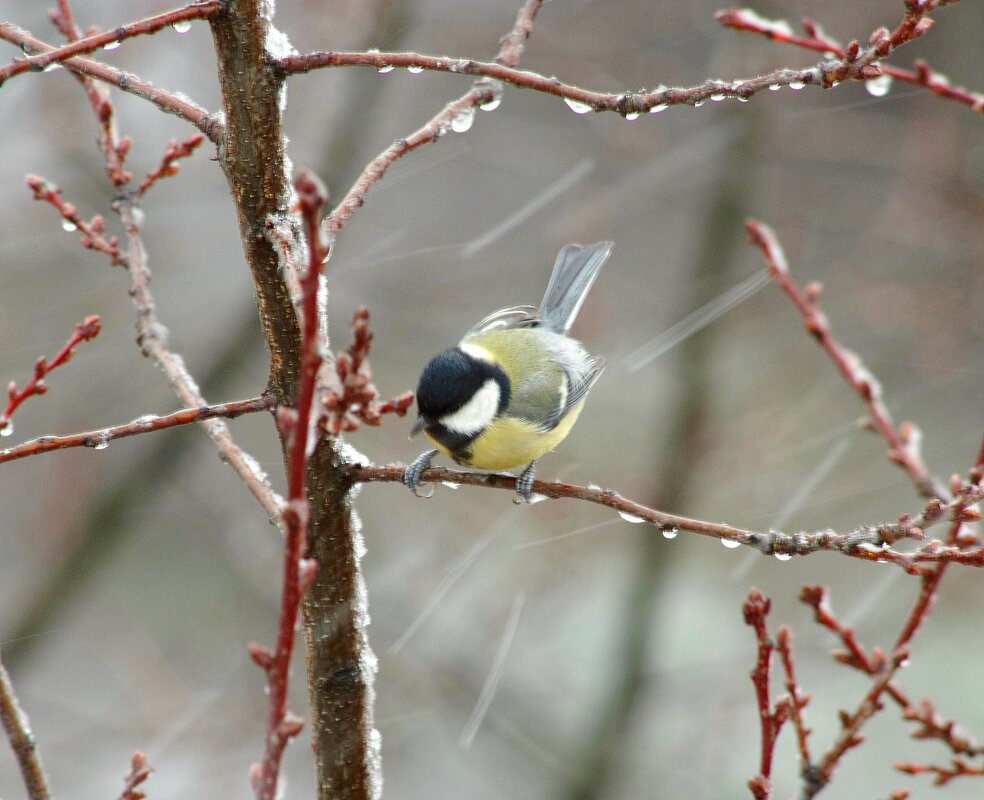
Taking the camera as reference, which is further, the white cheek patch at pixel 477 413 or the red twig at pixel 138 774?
the white cheek patch at pixel 477 413

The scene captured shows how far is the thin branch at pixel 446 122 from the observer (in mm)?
1641

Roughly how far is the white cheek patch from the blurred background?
173 cm

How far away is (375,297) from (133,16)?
1.93 m

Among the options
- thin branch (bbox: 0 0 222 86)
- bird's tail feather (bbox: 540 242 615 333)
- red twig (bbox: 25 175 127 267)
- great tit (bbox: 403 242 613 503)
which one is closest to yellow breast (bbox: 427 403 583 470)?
great tit (bbox: 403 242 613 503)

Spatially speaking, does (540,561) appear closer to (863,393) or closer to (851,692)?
(851,692)

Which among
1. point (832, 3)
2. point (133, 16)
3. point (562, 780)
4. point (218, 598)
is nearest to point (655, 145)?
point (832, 3)

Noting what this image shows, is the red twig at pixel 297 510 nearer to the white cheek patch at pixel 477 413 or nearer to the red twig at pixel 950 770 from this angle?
the red twig at pixel 950 770

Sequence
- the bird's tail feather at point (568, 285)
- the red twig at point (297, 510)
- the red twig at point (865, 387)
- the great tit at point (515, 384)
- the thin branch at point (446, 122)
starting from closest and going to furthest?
the red twig at point (297, 510)
the thin branch at point (446, 122)
the red twig at point (865, 387)
the great tit at point (515, 384)
the bird's tail feather at point (568, 285)

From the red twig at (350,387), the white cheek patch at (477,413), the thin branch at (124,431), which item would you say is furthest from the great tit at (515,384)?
the red twig at (350,387)

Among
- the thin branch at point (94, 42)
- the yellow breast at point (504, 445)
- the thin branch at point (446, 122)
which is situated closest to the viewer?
the thin branch at point (94, 42)

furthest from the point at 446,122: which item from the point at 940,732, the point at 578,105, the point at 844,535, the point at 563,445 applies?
the point at 563,445

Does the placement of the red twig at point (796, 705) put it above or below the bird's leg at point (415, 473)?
below

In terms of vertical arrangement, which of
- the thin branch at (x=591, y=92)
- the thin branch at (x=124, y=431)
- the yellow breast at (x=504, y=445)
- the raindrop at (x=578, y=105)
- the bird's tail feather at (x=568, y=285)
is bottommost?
the thin branch at (x=124, y=431)

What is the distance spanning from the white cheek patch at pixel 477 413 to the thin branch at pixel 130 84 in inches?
49.8
